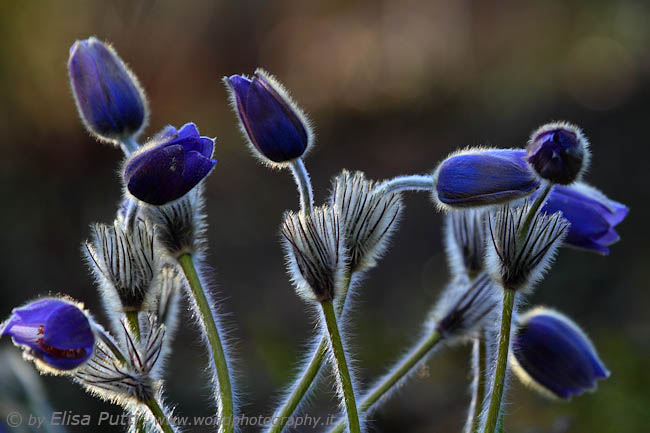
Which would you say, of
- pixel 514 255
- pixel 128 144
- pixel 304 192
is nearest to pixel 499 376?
pixel 514 255

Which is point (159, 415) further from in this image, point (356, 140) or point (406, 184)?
point (356, 140)

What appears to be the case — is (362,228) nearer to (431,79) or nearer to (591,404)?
(591,404)

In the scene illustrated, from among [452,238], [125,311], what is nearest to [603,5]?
[452,238]

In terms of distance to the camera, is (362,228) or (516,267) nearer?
(516,267)

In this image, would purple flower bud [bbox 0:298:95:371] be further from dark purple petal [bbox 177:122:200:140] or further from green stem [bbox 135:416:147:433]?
dark purple petal [bbox 177:122:200:140]

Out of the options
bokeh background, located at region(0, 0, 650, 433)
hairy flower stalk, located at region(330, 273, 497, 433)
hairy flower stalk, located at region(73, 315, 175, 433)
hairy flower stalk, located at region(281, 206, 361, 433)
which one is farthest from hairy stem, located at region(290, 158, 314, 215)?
bokeh background, located at region(0, 0, 650, 433)
